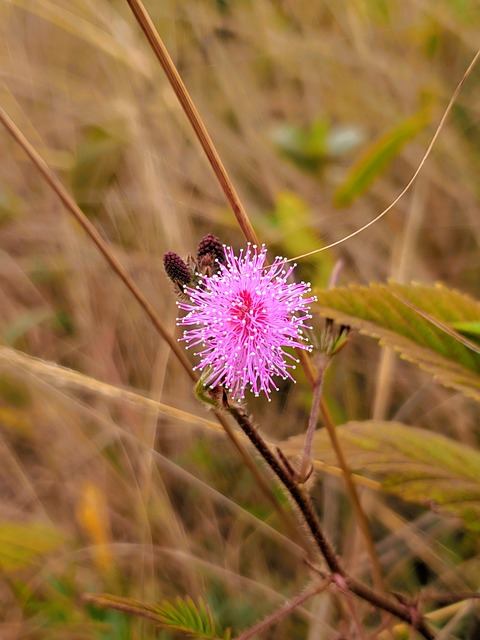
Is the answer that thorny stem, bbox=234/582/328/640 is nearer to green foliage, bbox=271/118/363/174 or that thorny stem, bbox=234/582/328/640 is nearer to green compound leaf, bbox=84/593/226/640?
green compound leaf, bbox=84/593/226/640

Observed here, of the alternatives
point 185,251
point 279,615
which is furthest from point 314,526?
point 185,251

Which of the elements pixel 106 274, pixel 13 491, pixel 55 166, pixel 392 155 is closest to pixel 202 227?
pixel 106 274

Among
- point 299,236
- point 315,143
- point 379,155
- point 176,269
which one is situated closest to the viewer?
point 176,269

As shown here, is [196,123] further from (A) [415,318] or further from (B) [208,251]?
(A) [415,318]

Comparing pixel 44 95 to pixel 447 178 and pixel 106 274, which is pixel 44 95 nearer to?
pixel 106 274

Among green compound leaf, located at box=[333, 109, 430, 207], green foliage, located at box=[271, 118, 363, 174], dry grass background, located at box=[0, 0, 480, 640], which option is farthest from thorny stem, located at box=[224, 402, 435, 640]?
green foliage, located at box=[271, 118, 363, 174]

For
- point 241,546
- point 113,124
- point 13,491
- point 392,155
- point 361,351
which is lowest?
point 241,546
